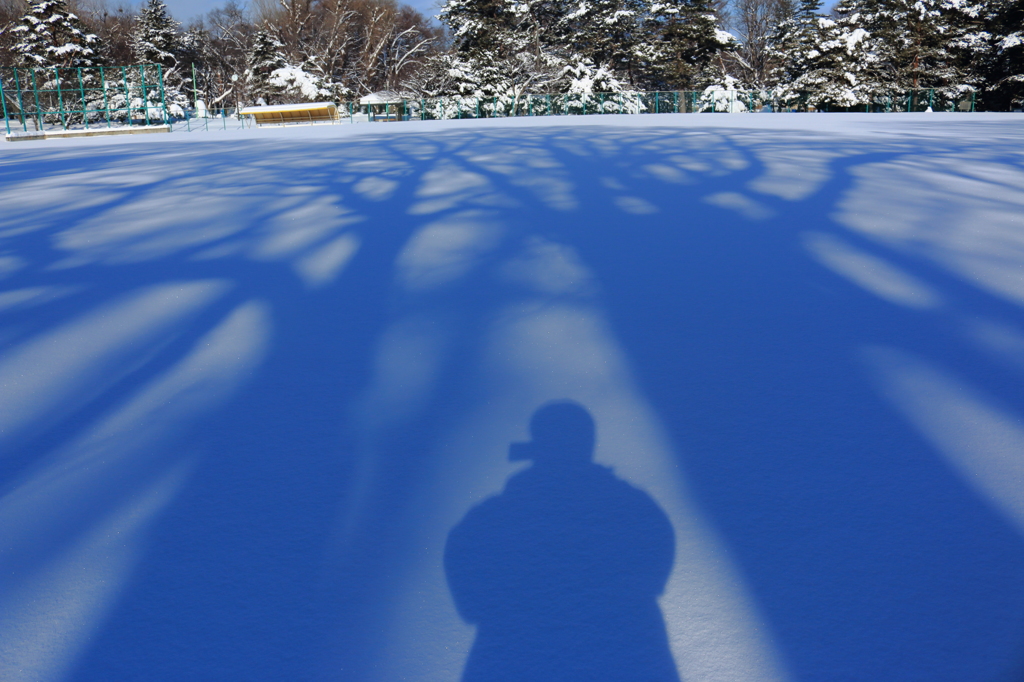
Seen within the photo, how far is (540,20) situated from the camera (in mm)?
43000

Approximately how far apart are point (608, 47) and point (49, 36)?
3253 cm

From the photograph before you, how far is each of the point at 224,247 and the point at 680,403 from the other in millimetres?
4115

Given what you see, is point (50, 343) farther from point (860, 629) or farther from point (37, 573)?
point (860, 629)

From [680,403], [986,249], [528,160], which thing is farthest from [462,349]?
[528,160]

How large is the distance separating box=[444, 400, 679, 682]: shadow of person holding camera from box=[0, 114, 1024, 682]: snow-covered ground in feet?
0.09

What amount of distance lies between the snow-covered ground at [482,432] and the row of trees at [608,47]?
35.4 meters

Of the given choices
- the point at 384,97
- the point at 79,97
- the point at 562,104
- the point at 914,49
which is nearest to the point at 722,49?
the point at 914,49

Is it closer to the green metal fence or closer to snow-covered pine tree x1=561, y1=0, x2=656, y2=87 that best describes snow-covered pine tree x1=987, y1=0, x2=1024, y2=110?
snow-covered pine tree x1=561, y1=0, x2=656, y2=87

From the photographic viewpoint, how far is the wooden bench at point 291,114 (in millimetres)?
32031

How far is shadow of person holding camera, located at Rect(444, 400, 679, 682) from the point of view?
5.42 ft

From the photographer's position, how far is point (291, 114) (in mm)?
32281

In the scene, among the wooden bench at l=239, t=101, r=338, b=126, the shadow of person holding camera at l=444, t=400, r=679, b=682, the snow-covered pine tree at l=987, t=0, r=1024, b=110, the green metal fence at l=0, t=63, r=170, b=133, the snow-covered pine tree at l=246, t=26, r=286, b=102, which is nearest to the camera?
the shadow of person holding camera at l=444, t=400, r=679, b=682

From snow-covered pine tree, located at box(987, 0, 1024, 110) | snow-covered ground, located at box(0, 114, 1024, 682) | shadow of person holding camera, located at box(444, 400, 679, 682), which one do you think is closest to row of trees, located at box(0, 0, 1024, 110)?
snow-covered pine tree, located at box(987, 0, 1024, 110)

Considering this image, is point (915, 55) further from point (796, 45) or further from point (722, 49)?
point (722, 49)
